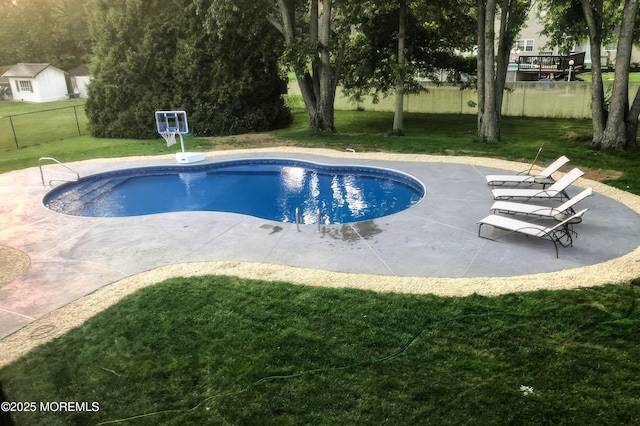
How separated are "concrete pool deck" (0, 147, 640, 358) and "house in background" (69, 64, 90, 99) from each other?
4000cm

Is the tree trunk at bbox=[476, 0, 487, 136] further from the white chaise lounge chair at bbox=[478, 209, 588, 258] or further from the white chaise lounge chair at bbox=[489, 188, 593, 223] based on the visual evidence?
the white chaise lounge chair at bbox=[478, 209, 588, 258]

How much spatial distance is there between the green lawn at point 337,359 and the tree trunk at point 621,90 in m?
9.57

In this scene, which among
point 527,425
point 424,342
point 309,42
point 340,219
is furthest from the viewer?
point 309,42

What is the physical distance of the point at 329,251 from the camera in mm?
8562

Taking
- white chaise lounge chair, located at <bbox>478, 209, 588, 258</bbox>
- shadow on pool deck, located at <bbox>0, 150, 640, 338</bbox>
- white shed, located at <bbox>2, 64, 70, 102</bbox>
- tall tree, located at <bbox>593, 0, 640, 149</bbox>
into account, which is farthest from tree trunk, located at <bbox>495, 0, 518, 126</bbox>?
white shed, located at <bbox>2, 64, 70, 102</bbox>

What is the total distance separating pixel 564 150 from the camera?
49.9ft

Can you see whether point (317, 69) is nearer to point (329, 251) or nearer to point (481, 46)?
point (481, 46)

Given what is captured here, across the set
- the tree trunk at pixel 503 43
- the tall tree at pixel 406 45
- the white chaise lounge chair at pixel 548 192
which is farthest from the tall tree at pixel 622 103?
the tall tree at pixel 406 45

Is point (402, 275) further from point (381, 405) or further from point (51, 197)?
point (51, 197)

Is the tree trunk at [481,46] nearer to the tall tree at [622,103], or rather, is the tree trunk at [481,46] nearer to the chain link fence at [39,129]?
the tall tree at [622,103]

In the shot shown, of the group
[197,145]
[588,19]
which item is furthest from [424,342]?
[197,145]

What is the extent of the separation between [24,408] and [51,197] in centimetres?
985

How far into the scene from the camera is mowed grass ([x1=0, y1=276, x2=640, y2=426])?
471 centimetres

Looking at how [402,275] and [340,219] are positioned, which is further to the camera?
[340,219]
